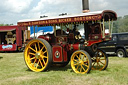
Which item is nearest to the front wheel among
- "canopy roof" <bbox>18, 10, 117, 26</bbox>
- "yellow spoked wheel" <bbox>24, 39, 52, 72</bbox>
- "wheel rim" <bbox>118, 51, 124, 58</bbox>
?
"wheel rim" <bbox>118, 51, 124, 58</bbox>

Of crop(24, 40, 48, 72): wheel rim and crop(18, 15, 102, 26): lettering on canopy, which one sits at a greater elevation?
crop(18, 15, 102, 26): lettering on canopy

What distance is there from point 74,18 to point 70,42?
1.11 meters

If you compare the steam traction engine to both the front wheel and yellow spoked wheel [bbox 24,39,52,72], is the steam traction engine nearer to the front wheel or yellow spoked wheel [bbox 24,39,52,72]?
yellow spoked wheel [bbox 24,39,52,72]

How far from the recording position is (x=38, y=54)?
830 centimetres

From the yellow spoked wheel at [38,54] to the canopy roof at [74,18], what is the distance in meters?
0.77

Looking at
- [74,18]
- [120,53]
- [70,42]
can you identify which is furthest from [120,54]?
[74,18]

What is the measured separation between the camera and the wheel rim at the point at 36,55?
8.24m

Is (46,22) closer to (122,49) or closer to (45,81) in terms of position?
(45,81)

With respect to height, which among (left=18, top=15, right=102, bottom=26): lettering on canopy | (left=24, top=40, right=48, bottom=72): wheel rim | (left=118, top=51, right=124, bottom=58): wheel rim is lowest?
(left=118, top=51, right=124, bottom=58): wheel rim

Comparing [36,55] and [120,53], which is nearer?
[36,55]

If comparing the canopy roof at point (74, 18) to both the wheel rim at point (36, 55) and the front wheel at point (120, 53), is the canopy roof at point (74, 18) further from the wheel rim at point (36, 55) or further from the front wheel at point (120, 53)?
the front wheel at point (120, 53)

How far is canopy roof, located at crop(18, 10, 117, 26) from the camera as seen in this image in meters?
7.17

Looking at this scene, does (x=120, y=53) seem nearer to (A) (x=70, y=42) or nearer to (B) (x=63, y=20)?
(A) (x=70, y=42)

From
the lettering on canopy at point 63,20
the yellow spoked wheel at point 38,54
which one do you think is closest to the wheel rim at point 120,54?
the yellow spoked wheel at point 38,54
